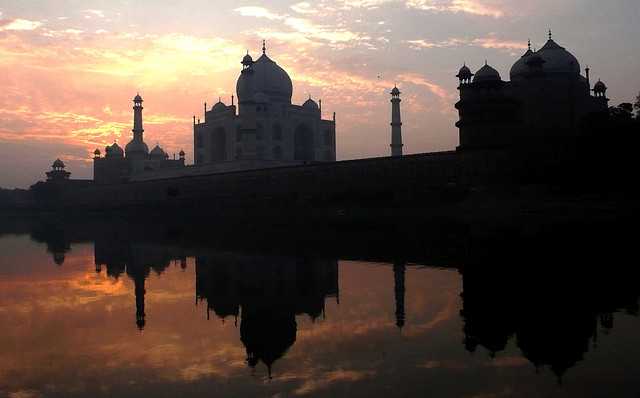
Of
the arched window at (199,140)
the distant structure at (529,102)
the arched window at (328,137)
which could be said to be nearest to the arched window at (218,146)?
the arched window at (199,140)

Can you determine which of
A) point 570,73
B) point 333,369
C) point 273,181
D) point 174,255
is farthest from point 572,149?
point 333,369

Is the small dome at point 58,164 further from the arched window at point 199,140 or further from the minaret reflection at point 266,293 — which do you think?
the minaret reflection at point 266,293

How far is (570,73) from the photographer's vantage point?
2875cm

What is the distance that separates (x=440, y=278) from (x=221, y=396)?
198 inches

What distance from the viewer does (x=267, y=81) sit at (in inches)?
1625

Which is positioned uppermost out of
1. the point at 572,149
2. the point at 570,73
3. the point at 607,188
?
the point at 570,73

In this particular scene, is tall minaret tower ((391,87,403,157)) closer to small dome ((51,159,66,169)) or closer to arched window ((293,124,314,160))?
arched window ((293,124,314,160))

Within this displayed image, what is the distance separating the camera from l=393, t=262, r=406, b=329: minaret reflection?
5.95 meters

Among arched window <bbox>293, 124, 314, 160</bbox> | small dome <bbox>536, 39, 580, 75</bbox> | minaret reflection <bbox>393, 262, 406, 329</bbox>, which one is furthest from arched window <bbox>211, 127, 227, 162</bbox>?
minaret reflection <bbox>393, 262, 406, 329</bbox>

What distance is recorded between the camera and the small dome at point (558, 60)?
2916 cm

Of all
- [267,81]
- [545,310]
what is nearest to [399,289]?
[545,310]

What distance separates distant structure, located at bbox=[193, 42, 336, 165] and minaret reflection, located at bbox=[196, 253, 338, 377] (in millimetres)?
27528

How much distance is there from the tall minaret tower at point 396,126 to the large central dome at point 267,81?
7628 mm

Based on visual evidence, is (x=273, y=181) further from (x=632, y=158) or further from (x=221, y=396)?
(x=221, y=396)
